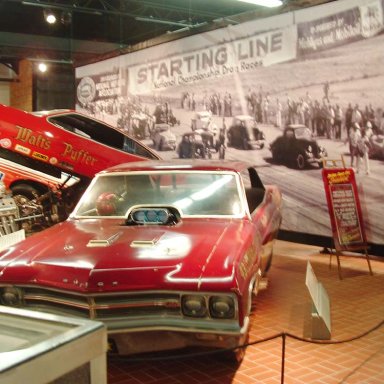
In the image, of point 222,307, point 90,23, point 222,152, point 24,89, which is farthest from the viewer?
point 24,89

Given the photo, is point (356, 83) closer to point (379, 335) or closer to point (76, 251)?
point (379, 335)

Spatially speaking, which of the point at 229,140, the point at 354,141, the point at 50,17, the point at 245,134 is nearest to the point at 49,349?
the point at 354,141

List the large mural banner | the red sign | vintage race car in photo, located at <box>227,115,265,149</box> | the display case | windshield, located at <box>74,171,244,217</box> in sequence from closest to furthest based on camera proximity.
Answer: the display case < windshield, located at <box>74,171,244,217</box> < the red sign < the large mural banner < vintage race car in photo, located at <box>227,115,265,149</box>

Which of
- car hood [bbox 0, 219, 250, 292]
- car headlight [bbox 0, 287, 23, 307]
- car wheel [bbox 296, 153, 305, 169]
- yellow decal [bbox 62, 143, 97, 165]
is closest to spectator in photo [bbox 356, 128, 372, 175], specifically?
car wheel [bbox 296, 153, 305, 169]

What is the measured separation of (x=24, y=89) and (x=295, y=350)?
17262 mm

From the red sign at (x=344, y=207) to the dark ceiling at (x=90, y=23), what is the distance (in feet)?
26.6

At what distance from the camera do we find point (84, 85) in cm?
1430

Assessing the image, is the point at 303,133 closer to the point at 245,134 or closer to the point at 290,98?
the point at 290,98

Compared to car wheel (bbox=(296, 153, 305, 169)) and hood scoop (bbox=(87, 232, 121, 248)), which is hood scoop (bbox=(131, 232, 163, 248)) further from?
car wheel (bbox=(296, 153, 305, 169))

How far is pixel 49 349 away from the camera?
1.47 m

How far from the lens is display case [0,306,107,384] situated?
1.41 meters

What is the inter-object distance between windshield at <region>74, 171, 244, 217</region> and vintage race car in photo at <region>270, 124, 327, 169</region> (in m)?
3.50

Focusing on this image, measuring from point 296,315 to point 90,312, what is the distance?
236 cm

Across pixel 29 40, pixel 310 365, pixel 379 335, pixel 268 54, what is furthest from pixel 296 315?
pixel 29 40
